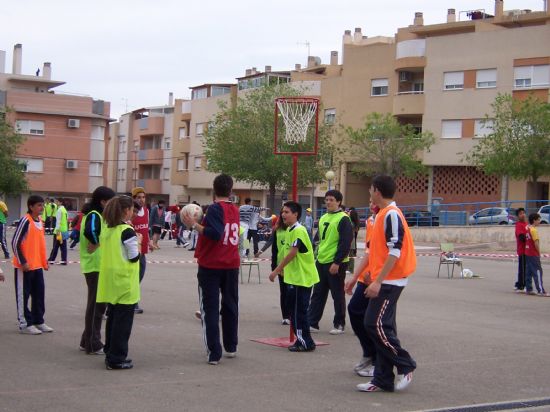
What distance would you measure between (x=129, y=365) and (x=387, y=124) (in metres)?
42.5

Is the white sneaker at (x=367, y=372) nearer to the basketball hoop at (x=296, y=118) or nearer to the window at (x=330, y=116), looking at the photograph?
the basketball hoop at (x=296, y=118)

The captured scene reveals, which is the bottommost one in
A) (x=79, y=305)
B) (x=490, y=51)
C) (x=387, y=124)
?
(x=79, y=305)

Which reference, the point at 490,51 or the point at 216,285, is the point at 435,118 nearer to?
the point at 490,51

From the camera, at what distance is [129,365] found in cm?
879

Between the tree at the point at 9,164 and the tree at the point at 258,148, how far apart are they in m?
12.2

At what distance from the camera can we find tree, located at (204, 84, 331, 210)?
53719 millimetres

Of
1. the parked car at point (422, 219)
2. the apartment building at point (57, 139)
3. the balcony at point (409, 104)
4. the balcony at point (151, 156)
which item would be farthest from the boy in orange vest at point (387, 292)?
the balcony at point (151, 156)

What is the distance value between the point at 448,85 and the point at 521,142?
11028 mm

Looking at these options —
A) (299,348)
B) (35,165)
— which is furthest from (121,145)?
(299,348)

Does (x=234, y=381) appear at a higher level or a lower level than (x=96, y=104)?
lower

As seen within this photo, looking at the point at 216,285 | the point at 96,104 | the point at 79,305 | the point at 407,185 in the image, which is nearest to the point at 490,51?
the point at 407,185

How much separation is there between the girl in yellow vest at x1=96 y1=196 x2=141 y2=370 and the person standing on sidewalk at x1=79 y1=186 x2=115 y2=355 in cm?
72

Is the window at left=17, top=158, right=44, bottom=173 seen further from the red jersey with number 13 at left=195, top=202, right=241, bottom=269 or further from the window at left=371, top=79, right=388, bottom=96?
the red jersey with number 13 at left=195, top=202, right=241, bottom=269

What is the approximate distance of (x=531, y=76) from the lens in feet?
162
